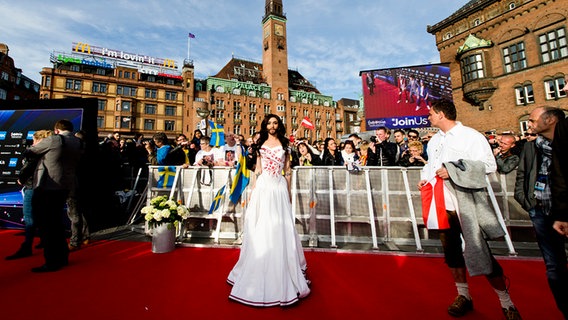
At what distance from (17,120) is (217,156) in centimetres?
598

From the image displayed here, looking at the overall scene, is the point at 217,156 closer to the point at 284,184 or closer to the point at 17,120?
the point at 284,184

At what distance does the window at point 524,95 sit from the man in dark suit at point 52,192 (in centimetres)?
3057

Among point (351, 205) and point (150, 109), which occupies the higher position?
point (150, 109)

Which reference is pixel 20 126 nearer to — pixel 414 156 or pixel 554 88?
pixel 414 156

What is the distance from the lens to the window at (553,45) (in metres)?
19.9

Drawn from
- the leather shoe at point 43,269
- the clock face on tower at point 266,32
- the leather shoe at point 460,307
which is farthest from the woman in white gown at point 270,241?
the clock face on tower at point 266,32

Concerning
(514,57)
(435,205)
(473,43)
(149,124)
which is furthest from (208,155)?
(149,124)

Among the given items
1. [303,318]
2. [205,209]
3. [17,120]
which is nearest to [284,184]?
[303,318]

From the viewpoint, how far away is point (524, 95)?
22078mm

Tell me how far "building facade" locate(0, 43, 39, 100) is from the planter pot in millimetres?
55165

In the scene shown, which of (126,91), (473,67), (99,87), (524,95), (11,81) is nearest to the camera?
(524,95)

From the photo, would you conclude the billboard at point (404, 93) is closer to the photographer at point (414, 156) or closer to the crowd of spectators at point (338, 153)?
the crowd of spectators at point (338, 153)

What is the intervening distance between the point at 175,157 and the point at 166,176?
3.38ft

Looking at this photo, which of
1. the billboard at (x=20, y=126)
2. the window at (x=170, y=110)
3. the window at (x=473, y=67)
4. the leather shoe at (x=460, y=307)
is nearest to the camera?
the leather shoe at (x=460, y=307)
